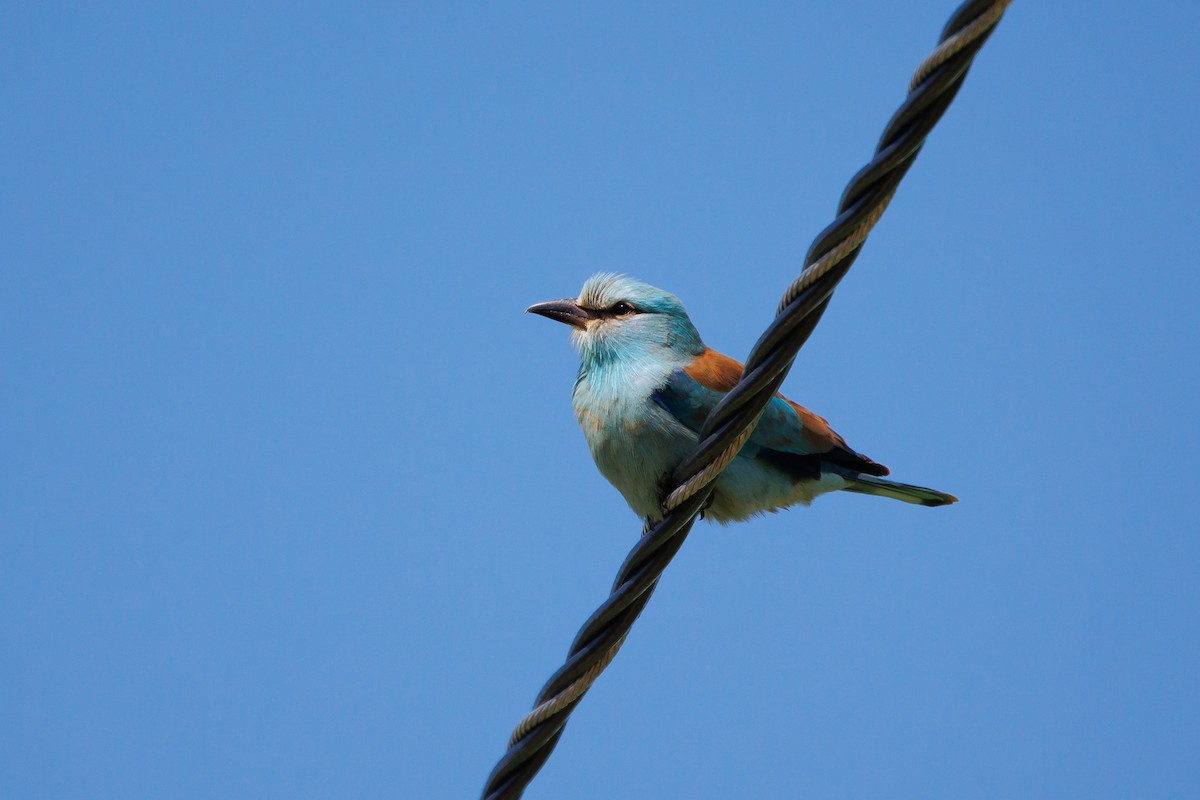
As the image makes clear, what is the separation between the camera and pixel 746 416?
8.79 feet

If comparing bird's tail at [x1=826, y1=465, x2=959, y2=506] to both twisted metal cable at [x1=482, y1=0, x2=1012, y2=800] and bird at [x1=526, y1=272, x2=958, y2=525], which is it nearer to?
bird at [x1=526, y1=272, x2=958, y2=525]

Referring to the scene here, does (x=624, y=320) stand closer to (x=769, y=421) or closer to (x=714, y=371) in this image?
(x=714, y=371)

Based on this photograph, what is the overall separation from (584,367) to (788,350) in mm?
2434

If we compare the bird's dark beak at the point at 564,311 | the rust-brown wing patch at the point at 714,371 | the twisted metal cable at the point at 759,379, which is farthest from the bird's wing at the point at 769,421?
the twisted metal cable at the point at 759,379

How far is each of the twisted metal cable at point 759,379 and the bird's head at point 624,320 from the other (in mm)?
1900

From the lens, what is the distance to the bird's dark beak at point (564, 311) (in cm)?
511

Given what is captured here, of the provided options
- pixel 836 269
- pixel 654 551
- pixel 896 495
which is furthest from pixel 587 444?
pixel 836 269

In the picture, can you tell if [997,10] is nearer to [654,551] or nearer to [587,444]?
[654,551]

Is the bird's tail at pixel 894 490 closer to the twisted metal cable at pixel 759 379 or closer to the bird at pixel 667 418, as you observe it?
the bird at pixel 667 418

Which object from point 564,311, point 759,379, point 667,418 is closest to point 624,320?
point 564,311

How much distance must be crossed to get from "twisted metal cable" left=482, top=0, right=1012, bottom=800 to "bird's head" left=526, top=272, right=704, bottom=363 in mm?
1900

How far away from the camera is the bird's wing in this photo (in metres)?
4.46

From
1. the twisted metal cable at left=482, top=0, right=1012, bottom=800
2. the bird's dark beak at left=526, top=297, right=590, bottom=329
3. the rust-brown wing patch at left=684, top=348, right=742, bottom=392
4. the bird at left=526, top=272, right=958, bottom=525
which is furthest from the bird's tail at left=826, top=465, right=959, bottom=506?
the twisted metal cable at left=482, top=0, right=1012, bottom=800

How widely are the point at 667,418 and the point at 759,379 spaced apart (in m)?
1.83
